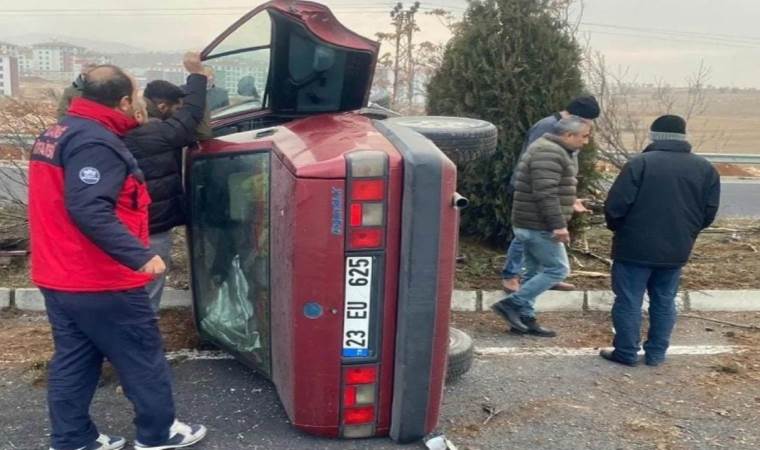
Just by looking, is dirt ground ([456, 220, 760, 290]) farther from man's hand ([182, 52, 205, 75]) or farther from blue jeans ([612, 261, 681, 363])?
man's hand ([182, 52, 205, 75])

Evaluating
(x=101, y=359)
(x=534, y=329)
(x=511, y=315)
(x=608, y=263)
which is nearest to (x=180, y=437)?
(x=101, y=359)

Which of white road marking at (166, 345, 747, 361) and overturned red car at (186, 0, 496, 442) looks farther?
white road marking at (166, 345, 747, 361)

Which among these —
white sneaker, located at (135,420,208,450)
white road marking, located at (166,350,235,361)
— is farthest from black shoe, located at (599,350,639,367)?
white sneaker, located at (135,420,208,450)

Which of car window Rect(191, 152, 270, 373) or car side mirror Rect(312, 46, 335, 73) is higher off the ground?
car side mirror Rect(312, 46, 335, 73)

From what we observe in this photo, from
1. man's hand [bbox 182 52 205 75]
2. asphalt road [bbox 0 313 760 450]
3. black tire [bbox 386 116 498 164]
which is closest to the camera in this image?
asphalt road [bbox 0 313 760 450]

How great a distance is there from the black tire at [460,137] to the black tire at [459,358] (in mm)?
1103

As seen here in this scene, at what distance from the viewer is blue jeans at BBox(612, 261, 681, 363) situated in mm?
4938

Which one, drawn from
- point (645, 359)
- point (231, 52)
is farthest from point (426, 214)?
point (645, 359)

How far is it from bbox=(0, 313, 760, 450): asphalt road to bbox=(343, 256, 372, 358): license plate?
524 mm

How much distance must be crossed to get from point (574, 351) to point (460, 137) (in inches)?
63.6

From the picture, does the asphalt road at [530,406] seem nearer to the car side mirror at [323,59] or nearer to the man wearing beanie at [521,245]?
the man wearing beanie at [521,245]

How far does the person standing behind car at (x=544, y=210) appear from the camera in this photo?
5199 mm

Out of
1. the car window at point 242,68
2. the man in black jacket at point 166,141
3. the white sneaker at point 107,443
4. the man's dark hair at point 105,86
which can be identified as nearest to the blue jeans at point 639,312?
the car window at point 242,68

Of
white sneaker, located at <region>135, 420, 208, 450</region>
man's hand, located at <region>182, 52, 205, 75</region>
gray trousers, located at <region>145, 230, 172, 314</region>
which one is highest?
man's hand, located at <region>182, 52, 205, 75</region>
